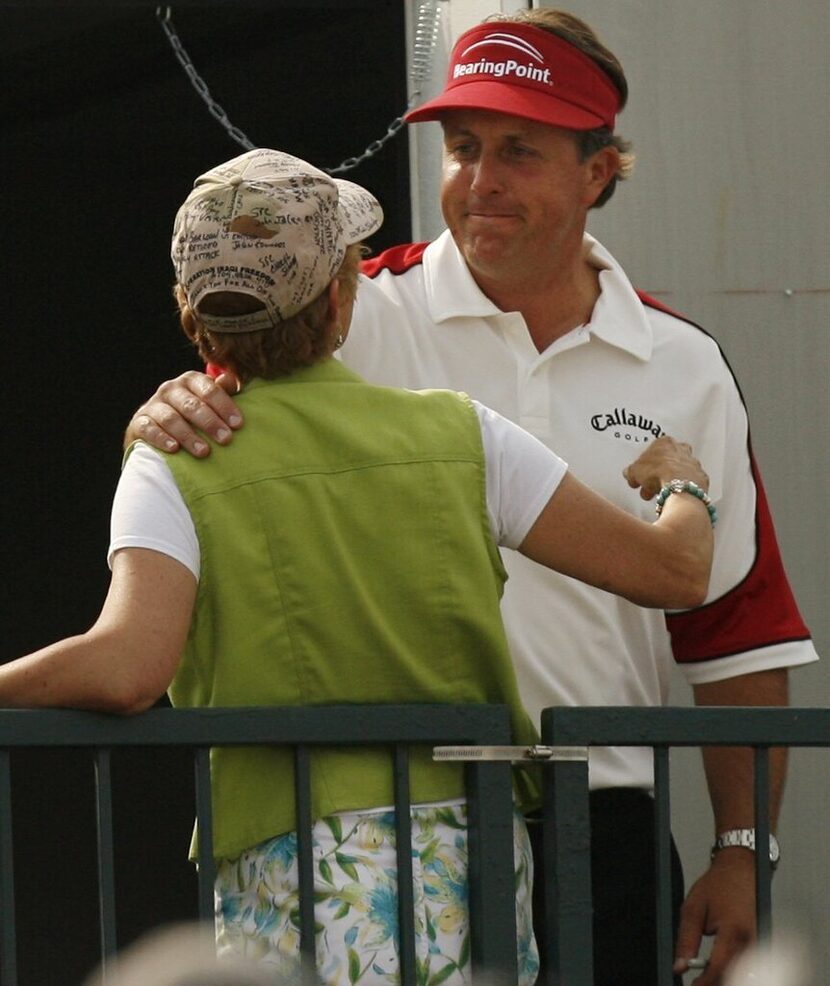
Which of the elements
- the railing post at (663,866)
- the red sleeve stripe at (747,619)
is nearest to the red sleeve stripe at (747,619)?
the red sleeve stripe at (747,619)

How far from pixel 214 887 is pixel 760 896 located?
78cm

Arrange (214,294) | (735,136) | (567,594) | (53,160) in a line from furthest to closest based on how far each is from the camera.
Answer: (53,160) < (735,136) < (567,594) < (214,294)

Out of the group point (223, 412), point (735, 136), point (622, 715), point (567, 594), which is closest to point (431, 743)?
point (622, 715)

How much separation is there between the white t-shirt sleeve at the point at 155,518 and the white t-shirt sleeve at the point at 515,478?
1.26 ft

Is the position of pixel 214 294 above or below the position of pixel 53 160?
below

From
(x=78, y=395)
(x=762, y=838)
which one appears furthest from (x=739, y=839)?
(x=78, y=395)

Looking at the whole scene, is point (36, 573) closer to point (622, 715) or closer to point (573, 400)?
point (573, 400)

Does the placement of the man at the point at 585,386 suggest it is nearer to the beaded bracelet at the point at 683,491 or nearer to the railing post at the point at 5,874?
the beaded bracelet at the point at 683,491

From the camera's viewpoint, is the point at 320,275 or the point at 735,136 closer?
the point at 320,275

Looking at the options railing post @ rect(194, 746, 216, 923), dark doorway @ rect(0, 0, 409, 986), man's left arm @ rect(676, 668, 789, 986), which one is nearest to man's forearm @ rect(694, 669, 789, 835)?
man's left arm @ rect(676, 668, 789, 986)

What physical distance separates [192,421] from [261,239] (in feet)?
0.79

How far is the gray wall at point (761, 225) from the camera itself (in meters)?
4.40

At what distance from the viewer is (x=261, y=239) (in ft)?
8.14

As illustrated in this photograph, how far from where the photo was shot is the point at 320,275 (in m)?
2.51
